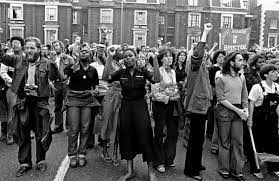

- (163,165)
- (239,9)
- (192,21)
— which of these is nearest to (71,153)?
(163,165)

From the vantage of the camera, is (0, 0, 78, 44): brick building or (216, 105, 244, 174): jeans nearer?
(216, 105, 244, 174): jeans

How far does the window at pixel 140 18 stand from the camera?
1711 inches

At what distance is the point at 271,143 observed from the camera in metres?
5.29

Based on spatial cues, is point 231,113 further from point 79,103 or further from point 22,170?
point 22,170

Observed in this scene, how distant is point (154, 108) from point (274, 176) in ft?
7.72

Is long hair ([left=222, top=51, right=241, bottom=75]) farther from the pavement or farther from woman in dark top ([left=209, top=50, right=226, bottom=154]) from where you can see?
the pavement

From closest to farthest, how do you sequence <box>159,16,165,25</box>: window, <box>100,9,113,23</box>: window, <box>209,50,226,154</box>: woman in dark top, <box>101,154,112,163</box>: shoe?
<box>101,154,112,163</box>: shoe < <box>209,50,226,154</box>: woman in dark top < <box>100,9,113,23</box>: window < <box>159,16,165,25</box>: window

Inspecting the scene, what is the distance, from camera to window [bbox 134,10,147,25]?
43.5 meters

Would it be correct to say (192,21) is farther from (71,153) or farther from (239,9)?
(71,153)

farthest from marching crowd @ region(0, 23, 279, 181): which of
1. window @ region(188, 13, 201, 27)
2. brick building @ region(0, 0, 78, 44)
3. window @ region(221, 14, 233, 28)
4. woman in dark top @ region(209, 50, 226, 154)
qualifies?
window @ region(221, 14, 233, 28)

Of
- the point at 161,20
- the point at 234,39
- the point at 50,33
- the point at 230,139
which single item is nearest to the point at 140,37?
the point at 161,20

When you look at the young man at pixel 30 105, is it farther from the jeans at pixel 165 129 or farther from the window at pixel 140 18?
the window at pixel 140 18

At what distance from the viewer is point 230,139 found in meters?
4.98

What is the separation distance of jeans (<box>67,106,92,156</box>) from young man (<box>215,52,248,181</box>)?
2.29m
